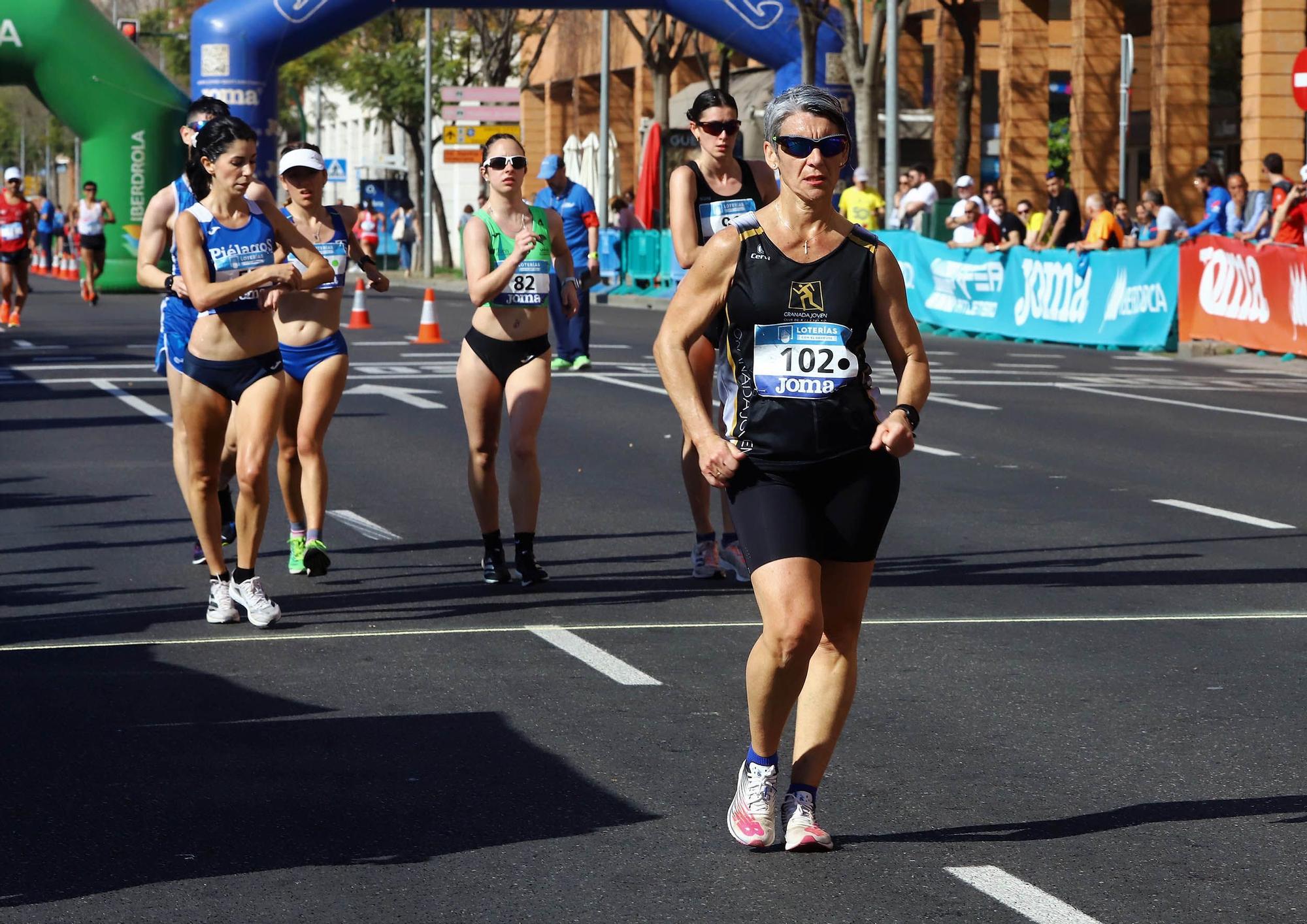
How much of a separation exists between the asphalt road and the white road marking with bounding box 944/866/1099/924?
2 centimetres

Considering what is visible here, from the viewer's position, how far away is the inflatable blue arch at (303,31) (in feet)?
108

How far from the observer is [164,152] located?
39.9m

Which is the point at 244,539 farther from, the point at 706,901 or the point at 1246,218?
the point at 1246,218

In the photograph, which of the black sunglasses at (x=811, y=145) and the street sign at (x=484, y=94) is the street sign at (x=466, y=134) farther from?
the black sunglasses at (x=811, y=145)

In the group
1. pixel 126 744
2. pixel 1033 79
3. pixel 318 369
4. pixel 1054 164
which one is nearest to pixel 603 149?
pixel 1033 79

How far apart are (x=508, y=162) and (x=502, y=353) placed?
79 cm

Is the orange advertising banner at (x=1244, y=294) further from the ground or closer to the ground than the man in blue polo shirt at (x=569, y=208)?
closer to the ground

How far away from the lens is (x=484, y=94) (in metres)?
48.0

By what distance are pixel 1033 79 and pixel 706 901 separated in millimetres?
40176

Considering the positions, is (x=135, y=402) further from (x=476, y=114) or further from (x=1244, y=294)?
(x=476, y=114)

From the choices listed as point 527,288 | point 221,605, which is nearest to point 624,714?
point 221,605

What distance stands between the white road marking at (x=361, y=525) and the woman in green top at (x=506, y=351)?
1.37 meters

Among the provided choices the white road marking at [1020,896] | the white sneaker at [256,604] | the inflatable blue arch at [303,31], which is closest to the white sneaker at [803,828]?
the white road marking at [1020,896]

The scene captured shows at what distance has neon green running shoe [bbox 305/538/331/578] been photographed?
930cm
